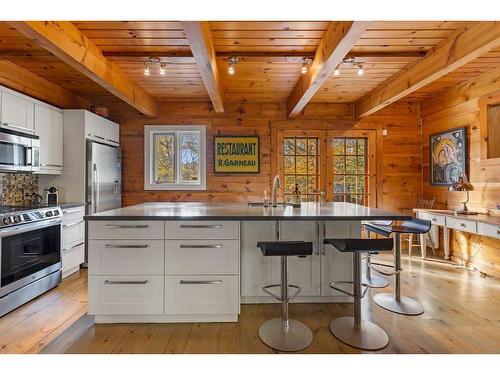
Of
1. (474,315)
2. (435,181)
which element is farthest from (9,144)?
(435,181)

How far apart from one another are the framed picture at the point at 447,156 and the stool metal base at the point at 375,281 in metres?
1.92

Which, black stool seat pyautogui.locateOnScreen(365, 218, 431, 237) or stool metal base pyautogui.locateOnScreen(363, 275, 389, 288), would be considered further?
stool metal base pyautogui.locateOnScreen(363, 275, 389, 288)

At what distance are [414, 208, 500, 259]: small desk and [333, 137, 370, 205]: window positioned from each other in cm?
95

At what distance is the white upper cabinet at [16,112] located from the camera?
284 centimetres

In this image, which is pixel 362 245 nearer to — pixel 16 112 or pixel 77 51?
pixel 77 51

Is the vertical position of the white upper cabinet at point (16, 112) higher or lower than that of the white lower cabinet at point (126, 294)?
higher

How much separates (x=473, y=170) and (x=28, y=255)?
5.30m

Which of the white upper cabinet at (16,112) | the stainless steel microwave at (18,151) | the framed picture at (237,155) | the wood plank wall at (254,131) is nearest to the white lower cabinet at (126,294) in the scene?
the stainless steel microwave at (18,151)

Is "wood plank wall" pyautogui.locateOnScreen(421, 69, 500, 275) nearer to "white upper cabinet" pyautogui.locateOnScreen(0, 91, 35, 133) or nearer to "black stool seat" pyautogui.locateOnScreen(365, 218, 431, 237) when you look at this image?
"black stool seat" pyautogui.locateOnScreen(365, 218, 431, 237)

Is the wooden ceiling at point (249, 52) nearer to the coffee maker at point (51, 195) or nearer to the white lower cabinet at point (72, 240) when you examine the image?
the coffee maker at point (51, 195)

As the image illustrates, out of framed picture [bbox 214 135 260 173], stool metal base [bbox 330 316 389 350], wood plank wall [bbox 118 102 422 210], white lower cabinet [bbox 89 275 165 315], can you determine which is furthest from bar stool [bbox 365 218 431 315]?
framed picture [bbox 214 135 260 173]

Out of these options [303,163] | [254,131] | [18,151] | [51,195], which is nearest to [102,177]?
[51,195]

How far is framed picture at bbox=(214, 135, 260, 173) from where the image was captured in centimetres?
479
